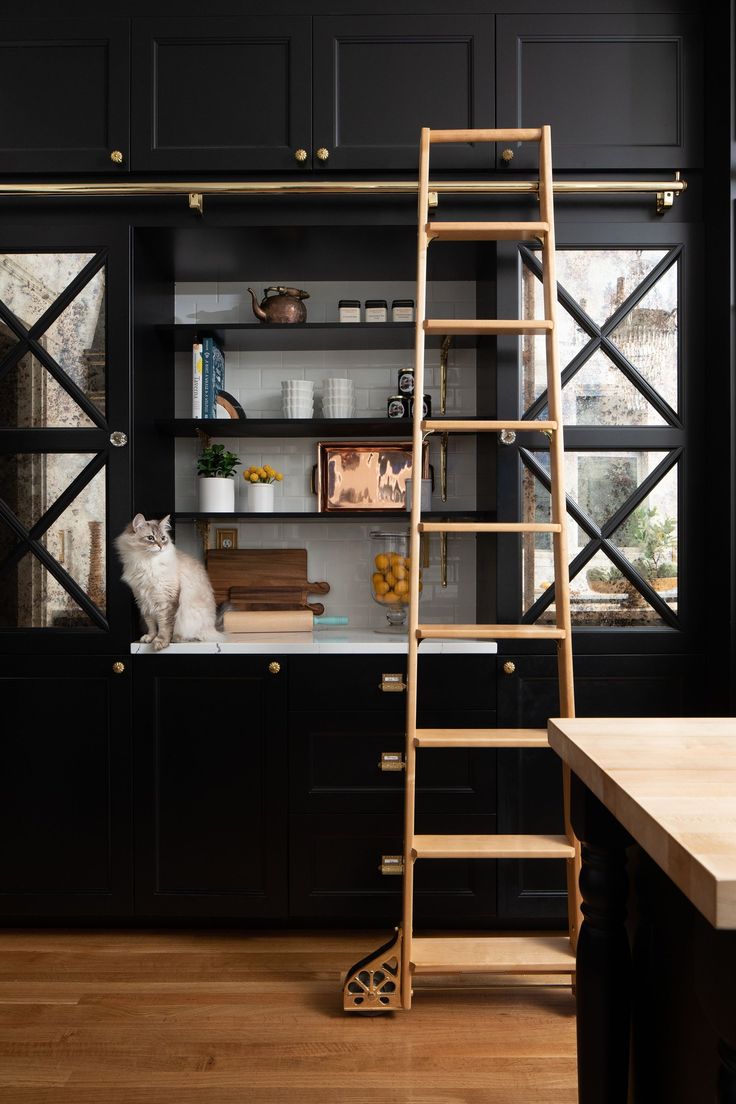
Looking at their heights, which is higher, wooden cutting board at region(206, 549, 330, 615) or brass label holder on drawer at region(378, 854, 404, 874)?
wooden cutting board at region(206, 549, 330, 615)

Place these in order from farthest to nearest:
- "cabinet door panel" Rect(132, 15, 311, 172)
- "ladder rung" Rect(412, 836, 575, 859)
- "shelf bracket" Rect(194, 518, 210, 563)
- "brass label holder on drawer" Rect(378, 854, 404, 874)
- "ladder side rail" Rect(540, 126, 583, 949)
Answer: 1. "shelf bracket" Rect(194, 518, 210, 563)
2. "cabinet door panel" Rect(132, 15, 311, 172)
3. "brass label holder on drawer" Rect(378, 854, 404, 874)
4. "ladder side rail" Rect(540, 126, 583, 949)
5. "ladder rung" Rect(412, 836, 575, 859)

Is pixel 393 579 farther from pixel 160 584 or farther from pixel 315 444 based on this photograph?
pixel 160 584

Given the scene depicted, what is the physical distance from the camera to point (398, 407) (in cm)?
281

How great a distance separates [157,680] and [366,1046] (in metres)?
1.17

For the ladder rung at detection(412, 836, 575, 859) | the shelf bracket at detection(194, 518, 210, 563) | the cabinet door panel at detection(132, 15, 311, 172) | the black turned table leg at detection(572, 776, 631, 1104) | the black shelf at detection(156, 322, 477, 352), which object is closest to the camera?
the black turned table leg at detection(572, 776, 631, 1104)

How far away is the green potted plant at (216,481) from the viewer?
111 inches

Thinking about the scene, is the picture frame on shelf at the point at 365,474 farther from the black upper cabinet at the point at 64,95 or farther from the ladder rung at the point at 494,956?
the ladder rung at the point at 494,956

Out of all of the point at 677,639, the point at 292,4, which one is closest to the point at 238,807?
the point at 677,639

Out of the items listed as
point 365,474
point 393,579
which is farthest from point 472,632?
point 365,474

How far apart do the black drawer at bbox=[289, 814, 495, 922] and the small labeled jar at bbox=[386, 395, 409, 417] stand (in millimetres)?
1341

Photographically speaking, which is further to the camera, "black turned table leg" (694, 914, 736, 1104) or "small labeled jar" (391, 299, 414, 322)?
"small labeled jar" (391, 299, 414, 322)

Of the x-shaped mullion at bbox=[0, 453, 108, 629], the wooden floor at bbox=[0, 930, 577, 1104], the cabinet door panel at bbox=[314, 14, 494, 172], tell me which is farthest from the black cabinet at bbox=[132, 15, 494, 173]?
the wooden floor at bbox=[0, 930, 577, 1104]

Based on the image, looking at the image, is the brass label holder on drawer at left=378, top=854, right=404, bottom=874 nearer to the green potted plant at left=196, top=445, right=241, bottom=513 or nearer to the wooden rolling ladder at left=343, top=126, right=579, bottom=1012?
the wooden rolling ladder at left=343, top=126, right=579, bottom=1012

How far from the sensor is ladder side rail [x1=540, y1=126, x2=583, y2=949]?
2.19 metres
